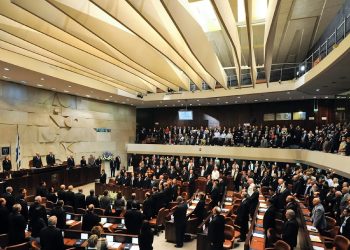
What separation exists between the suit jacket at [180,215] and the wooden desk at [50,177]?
24.4ft

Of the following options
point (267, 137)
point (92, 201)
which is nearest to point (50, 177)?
point (92, 201)

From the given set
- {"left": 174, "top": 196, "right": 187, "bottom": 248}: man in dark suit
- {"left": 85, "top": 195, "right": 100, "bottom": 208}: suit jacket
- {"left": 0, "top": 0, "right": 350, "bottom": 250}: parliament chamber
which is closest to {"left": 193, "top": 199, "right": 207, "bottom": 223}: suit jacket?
{"left": 0, "top": 0, "right": 350, "bottom": 250}: parliament chamber

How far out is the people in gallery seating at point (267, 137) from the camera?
12.8m

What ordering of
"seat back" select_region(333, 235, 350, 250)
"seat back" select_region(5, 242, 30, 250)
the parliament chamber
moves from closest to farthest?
"seat back" select_region(5, 242, 30, 250) → "seat back" select_region(333, 235, 350, 250) → the parliament chamber

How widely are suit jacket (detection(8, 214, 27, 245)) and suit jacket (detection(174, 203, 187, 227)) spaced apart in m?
3.82

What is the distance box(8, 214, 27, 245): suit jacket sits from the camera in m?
5.95

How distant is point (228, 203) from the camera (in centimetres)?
1042

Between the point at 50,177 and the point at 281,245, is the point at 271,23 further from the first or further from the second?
the point at 50,177

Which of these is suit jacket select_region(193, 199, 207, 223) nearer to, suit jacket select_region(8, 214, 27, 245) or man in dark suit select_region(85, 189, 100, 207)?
man in dark suit select_region(85, 189, 100, 207)

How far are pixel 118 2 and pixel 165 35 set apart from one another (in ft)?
5.09

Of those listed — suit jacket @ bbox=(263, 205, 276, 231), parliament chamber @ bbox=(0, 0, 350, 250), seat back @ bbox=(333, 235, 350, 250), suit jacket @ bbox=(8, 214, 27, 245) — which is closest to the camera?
seat back @ bbox=(333, 235, 350, 250)

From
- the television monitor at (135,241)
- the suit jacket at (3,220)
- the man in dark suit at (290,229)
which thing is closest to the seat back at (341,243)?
the man in dark suit at (290,229)

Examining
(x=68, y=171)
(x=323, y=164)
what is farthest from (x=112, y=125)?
(x=323, y=164)

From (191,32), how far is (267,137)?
12.3 meters
